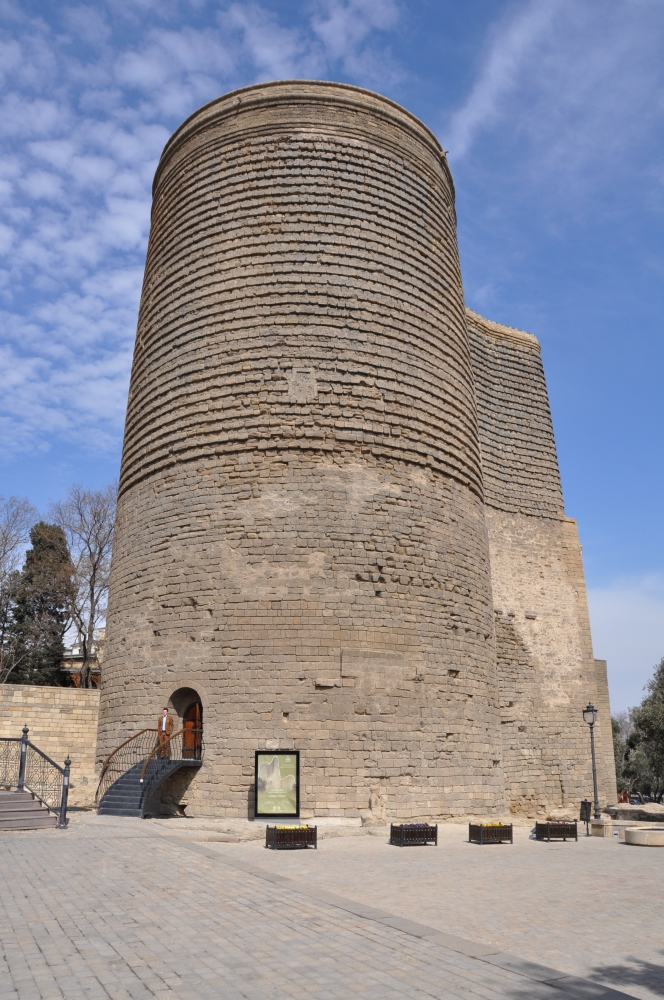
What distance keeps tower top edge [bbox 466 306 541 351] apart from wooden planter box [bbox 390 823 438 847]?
49.6 feet

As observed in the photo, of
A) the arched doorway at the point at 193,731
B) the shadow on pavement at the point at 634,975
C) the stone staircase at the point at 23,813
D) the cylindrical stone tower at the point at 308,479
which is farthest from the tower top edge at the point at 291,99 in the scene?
the shadow on pavement at the point at 634,975

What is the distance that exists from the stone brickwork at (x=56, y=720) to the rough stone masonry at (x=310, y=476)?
444 centimetres

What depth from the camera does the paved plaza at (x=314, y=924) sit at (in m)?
4.42

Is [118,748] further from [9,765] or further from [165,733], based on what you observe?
[9,765]

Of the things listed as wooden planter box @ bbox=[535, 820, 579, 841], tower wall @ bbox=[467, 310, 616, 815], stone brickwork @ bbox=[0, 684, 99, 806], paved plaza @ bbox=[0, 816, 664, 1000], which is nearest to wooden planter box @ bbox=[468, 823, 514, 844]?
wooden planter box @ bbox=[535, 820, 579, 841]

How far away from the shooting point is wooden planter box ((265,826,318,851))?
10102 mm

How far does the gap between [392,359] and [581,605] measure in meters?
11.0

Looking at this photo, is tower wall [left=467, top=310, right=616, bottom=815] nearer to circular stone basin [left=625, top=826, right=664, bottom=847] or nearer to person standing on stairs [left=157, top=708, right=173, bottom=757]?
circular stone basin [left=625, top=826, right=664, bottom=847]

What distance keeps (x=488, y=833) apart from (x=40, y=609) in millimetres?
27298

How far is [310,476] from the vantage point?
539 inches

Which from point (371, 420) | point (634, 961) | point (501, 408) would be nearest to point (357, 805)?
point (371, 420)

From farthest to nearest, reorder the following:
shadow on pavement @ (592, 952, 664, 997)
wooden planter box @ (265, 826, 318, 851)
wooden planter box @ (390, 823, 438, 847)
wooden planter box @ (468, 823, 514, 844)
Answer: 1. wooden planter box @ (468, 823, 514, 844)
2. wooden planter box @ (390, 823, 438, 847)
3. wooden planter box @ (265, 826, 318, 851)
4. shadow on pavement @ (592, 952, 664, 997)

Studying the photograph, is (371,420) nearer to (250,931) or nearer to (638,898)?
(638,898)

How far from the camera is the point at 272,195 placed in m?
15.5
